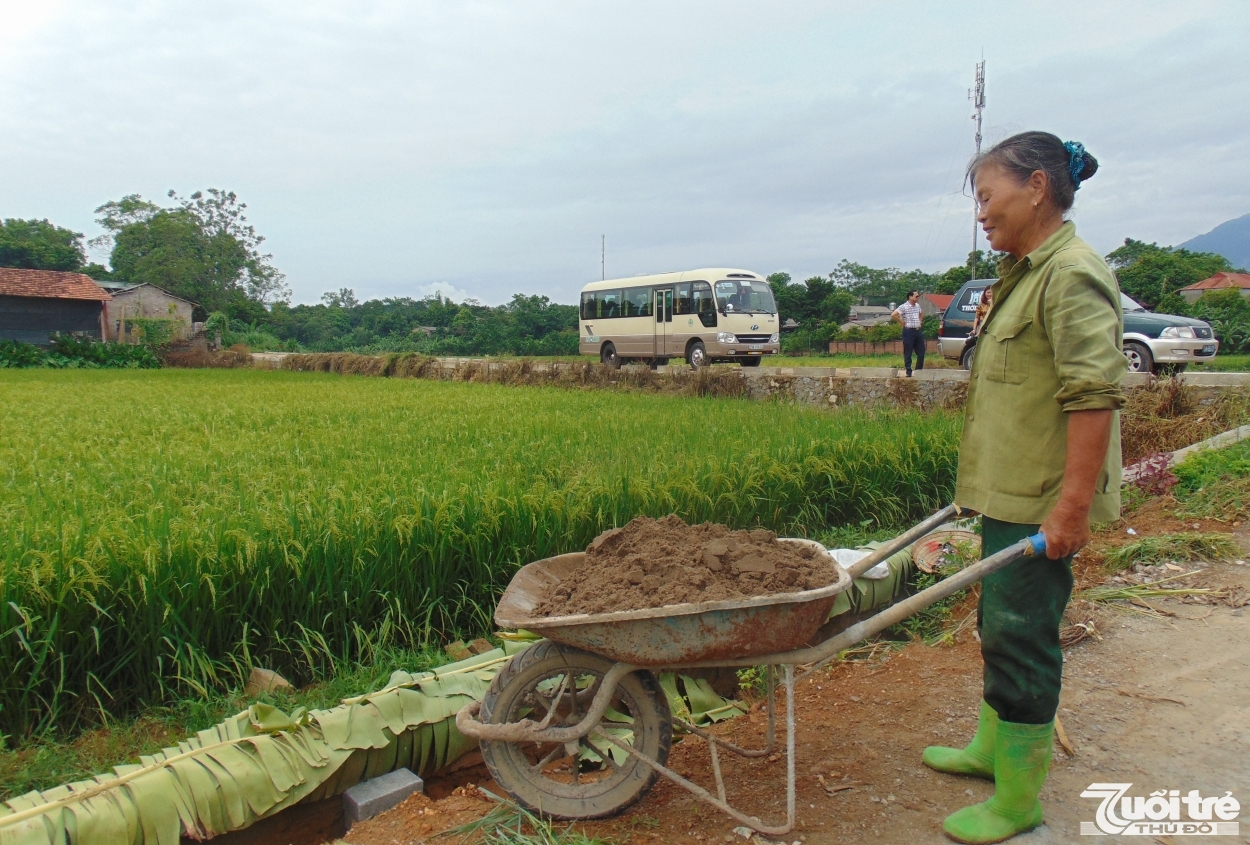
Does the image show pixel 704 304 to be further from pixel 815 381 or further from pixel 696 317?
pixel 815 381

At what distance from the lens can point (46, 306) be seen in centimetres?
2714

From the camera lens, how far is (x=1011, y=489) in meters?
2.06

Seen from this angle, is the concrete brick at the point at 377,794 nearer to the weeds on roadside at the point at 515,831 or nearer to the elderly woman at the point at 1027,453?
the weeds on roadside at the point at 515,831

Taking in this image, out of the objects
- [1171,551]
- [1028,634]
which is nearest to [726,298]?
[1171,551]

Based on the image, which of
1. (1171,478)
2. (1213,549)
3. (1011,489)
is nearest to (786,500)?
(1213,549)

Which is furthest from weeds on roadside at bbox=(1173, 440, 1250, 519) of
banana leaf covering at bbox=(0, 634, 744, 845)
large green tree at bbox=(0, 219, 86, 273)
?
large green tree at bbox=(0, 219, 86, 273)

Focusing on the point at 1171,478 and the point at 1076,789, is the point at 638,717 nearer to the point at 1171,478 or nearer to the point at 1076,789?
the point at 1076,789

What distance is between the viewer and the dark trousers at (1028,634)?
1.98 metres

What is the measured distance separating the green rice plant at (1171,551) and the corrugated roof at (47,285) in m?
31.6

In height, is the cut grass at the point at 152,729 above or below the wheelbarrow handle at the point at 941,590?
below

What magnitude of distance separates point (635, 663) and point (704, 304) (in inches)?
577

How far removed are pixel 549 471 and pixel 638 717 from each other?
9.52 ft

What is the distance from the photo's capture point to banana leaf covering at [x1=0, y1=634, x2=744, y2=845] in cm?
191

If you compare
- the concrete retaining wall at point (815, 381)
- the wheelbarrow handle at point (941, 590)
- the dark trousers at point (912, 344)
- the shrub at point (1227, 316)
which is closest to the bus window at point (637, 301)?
the concrete retaining wall at point (815, 381)
